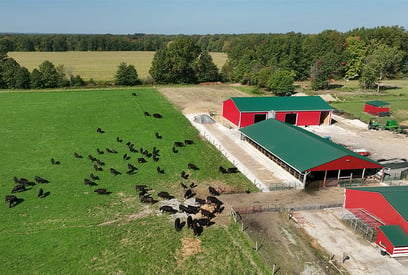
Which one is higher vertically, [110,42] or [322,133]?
[110,42]

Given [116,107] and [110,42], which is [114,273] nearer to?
[116,107]

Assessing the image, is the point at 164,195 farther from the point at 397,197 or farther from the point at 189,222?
the point at 397,197

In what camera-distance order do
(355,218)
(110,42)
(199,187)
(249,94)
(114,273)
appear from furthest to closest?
(110,42) → (249,94) → (199,187) → (355,218) → (114,273)

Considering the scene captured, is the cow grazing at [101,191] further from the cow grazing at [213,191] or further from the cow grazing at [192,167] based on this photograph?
the cow grazing at [192,167]

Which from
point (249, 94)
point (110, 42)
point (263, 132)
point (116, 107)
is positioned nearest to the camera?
point (263, 132)

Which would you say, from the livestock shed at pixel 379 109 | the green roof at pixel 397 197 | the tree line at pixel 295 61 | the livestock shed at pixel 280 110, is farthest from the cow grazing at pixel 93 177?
the tree line at pixel 295 61

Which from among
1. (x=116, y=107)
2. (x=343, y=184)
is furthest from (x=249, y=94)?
(x=343, y=184)
